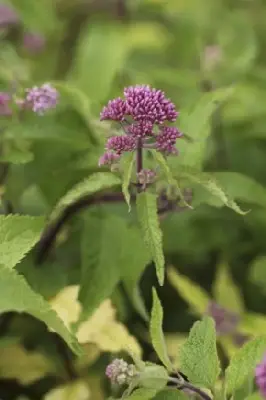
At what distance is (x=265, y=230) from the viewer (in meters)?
1.25

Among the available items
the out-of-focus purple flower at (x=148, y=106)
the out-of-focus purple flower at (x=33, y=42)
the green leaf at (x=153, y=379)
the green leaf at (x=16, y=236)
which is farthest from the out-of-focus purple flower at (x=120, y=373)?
the out-of-focus purple flower at (x=33, y=42)

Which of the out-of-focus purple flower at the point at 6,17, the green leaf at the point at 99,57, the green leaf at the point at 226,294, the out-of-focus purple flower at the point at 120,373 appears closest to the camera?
the out-of-focus purple flower at the point at 120,373

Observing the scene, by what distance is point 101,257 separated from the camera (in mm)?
948

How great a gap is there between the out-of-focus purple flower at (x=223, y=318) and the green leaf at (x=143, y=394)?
0.35 meters

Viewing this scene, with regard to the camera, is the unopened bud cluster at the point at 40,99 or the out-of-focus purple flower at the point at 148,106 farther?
the unopened bud cluster at the point at 40,99

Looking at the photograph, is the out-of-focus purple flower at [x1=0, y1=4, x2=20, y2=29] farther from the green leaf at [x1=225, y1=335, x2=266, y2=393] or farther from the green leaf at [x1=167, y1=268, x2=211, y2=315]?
the green leaf at [x1=225, y1=335, x2=266, y2=393]

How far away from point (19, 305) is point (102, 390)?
0.40 m

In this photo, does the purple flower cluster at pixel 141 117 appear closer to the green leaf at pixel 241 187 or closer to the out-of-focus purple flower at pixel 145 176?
the out-of-focus purple flower at pixel 145 176

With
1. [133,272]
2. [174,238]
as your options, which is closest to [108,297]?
[133,272]

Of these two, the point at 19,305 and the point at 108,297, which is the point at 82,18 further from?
the point at 19,305

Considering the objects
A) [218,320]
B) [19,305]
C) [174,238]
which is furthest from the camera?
[174,238]

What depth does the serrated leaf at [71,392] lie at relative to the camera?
97cm

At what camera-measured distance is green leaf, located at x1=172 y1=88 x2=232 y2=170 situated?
3.06 feet

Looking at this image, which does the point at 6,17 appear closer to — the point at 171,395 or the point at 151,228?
the point at 151,228
